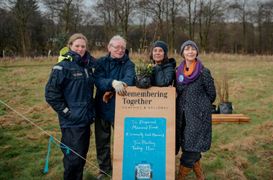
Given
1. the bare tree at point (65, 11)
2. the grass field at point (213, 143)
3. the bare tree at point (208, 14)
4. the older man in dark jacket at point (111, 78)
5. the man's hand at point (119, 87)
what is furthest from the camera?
the bare tree at point (208, 14)

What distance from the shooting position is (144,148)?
3264 millimetres

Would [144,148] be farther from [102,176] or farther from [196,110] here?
[102,176]

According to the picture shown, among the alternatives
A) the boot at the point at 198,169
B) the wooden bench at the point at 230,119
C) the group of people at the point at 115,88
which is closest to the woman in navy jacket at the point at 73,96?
the group of people at the point at 115,88

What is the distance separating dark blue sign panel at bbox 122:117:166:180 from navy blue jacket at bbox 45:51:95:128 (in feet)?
1.56

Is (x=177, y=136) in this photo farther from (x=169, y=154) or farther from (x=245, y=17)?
(x=245, y=17)

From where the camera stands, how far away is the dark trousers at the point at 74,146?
324 centimetres

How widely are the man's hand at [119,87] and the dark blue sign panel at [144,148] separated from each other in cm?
29

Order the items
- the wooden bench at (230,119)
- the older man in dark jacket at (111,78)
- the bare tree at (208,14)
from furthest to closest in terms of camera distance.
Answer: the bare tree at (208,14) → the wooden bench at (230,119) → the older man in dark jacket at (111,78)

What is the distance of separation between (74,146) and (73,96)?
1.75 feet

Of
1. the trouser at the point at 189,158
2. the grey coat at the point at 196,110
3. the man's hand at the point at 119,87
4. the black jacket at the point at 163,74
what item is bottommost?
the trouser at the point at 189,158

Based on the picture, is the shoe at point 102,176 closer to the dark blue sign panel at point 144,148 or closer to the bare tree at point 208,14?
the dark blue sign panel at point 144,148

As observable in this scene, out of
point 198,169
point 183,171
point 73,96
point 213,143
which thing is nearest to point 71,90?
point 73,96

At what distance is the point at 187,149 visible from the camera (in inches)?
129

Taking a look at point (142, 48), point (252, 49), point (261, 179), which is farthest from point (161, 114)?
point (252, 49)
